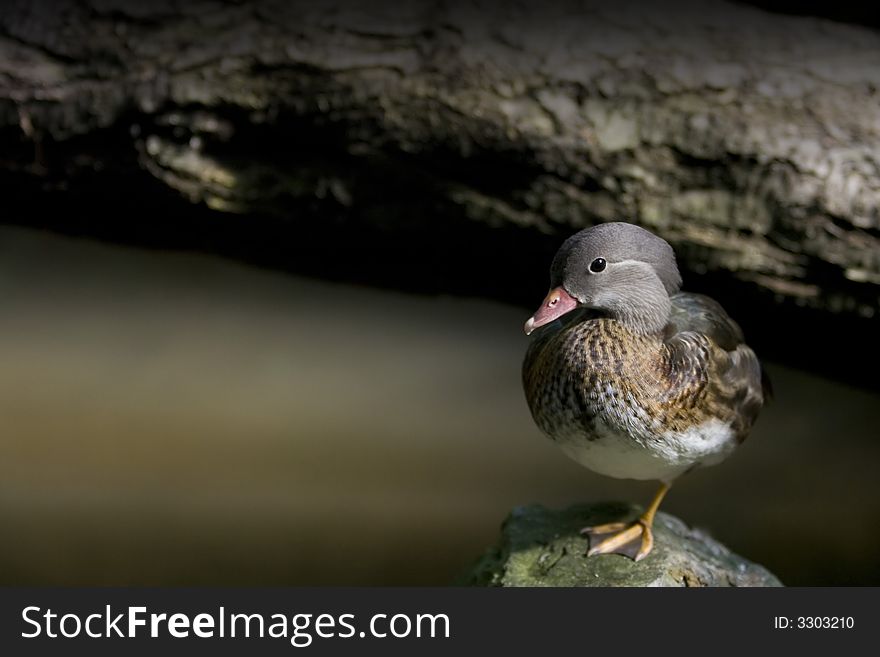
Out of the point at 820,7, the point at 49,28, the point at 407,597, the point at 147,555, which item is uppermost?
the point at 820,7

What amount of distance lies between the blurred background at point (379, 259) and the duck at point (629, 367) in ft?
1.62

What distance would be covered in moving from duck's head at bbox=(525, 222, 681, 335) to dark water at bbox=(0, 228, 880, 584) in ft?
2.86

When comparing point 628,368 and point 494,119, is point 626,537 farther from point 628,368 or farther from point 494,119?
point 494,119

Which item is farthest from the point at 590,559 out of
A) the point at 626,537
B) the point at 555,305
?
the point at 555,305

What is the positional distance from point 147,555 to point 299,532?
297 mm

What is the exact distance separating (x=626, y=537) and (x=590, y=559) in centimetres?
6

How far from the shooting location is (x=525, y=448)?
2223mm

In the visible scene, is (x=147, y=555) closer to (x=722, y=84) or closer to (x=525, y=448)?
(x=525, y=448)

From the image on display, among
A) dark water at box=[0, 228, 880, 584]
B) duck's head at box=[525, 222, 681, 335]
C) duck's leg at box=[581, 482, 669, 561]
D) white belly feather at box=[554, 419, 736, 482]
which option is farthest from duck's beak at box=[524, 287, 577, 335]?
dark water at box=[0, 228, 880, 584]

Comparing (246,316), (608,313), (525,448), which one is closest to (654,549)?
(608,313)

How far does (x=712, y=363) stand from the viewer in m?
1.39

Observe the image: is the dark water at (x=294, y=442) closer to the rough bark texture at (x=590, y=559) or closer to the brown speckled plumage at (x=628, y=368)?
the rough bark texture at (x=590, y=559)

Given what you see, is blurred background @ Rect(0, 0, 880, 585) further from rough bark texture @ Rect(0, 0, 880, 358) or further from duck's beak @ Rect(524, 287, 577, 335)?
duck's beak @ Rect(524, 287, 577, 335)

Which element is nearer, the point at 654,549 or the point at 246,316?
the point at 654,549
